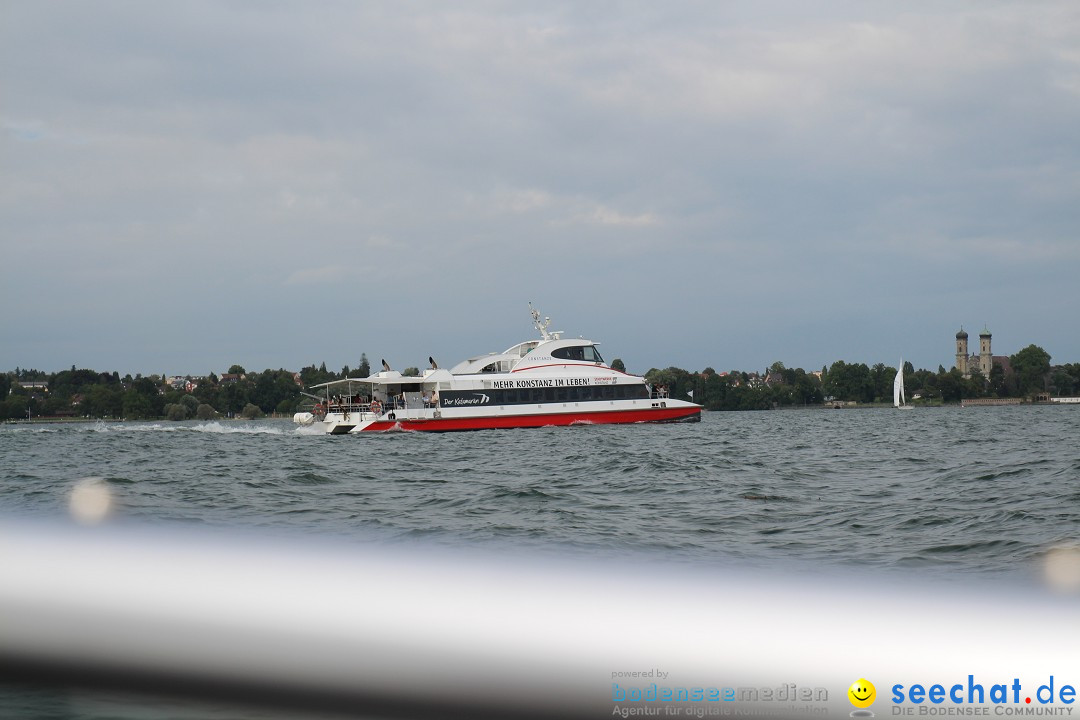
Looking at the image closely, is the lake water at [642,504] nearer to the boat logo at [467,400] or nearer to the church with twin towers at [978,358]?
the boat logo at [467,400]

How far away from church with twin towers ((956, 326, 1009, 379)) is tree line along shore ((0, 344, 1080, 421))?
19.3 ft

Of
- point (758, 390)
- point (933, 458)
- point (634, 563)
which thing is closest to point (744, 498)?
point (933, 458)

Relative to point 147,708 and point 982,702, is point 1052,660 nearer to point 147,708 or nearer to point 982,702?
point 982,702

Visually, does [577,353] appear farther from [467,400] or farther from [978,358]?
[978,358]

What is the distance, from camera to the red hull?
3744 cm

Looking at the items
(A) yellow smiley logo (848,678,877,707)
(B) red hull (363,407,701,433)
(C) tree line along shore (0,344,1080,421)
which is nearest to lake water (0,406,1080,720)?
(A) yellow smiley logo (848,678,877,707)

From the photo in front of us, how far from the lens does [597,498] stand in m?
9.91

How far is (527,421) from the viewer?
3841 centimetres

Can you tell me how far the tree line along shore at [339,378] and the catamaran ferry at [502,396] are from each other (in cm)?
4782

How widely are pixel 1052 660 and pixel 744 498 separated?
9260 mm

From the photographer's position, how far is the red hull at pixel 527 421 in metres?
37.4

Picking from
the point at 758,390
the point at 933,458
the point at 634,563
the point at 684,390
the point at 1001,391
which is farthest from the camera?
the point at 1001,391

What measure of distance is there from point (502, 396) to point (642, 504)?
29.5m

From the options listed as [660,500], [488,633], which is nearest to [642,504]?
[660,500]
